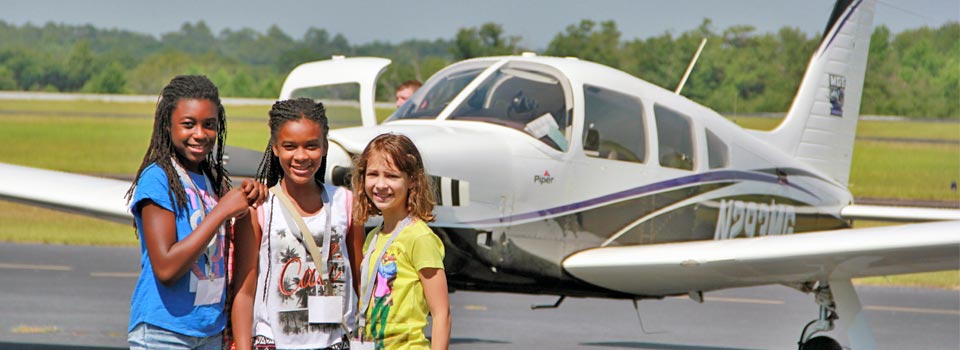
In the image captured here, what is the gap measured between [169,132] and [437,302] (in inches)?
34.7

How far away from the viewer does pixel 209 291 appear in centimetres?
328

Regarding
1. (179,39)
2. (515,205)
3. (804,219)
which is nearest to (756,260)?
(515,205)

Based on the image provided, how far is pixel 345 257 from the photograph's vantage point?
343cm

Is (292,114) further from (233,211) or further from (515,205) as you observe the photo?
(515,205)

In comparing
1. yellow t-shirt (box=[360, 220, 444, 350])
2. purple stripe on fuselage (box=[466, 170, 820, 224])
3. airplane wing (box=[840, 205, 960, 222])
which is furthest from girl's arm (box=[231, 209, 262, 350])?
airplane wing (box=[840, 205, 960, 222])

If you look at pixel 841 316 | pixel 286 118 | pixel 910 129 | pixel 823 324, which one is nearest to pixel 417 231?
pixel 286 118

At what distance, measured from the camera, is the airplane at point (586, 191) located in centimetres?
671

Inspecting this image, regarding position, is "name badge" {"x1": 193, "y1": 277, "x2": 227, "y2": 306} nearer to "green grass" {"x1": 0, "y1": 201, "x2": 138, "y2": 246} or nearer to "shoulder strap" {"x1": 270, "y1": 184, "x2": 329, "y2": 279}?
"shoulder strap" {"x1": 270, "y1": 184, "x2": 329, "y2": 279}

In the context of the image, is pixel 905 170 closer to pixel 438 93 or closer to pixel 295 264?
pixel 438 93

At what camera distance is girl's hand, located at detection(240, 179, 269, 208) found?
324 cm

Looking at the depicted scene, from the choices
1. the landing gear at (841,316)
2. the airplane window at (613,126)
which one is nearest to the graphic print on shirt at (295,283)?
the airplane window at (613,126)

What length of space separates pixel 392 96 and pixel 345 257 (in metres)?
29.8

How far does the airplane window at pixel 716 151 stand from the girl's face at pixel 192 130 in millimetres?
5018

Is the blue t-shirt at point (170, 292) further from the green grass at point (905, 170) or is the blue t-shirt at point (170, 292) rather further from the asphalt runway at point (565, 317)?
the green grass at point (905, 170)
